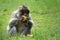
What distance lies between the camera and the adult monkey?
12.8m

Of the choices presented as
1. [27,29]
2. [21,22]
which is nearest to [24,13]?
[21,22]

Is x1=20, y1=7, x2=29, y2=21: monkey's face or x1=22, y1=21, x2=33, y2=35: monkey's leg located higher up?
x1=20, y1=7, x2=29, y2=21: monkey's face

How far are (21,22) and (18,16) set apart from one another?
1.30ft

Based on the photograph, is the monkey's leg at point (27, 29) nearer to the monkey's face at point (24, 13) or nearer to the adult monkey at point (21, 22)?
the adult monkey at point (21, 22)

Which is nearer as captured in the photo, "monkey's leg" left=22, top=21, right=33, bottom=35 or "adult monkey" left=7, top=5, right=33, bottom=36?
"adult monkey" left=7, top=5, right=33, bottom=36

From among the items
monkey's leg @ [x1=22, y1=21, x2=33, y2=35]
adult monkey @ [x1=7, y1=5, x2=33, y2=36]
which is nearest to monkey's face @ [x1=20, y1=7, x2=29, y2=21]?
adult monkey @ [x1=7, y1=5, x2=33, y2=36]

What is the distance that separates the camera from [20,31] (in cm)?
1327

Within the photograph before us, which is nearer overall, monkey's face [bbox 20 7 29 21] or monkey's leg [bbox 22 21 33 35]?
monkey's face [bbox 20 7 29 21]

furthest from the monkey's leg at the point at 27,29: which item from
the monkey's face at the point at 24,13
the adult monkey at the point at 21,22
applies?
the monkey's face at the point at 24,13

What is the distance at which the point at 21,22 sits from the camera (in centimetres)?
1312

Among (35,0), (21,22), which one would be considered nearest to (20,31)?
(21,22)

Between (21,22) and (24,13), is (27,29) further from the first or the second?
(24,13)

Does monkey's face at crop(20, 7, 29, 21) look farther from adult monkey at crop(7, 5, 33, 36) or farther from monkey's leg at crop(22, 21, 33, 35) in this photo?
Result: monkey's leg at crop(22, 21, 33, 35)

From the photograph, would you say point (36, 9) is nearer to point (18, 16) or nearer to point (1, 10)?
point (1, 10)
